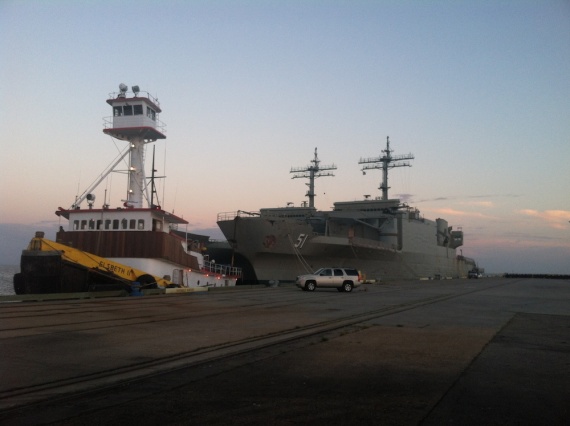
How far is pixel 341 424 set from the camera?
15.8 feet

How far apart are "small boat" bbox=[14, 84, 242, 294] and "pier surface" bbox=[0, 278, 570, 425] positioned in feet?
25.7

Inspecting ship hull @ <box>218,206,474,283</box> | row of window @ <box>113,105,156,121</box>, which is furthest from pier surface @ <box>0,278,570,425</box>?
ship hull @ <box>218,206,474,283</box>

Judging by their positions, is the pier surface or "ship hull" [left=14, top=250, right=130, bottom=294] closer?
the pier surface

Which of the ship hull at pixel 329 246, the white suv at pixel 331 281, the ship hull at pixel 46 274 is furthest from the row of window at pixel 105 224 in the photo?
the ship hull at pixel 329 246

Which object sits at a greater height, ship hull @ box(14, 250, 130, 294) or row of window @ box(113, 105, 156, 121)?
row of window @ box(113, 105, 156, 121)

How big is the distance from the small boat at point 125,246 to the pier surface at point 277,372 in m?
7.84

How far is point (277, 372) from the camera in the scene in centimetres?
710

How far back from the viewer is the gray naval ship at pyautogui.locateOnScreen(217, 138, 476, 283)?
3969 centimetres

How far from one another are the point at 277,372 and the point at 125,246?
823 inches

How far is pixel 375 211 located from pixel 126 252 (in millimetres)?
35198

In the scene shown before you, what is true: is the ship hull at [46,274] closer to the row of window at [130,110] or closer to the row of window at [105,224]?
the row of window at [105,224]

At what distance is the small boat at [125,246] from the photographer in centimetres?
2091

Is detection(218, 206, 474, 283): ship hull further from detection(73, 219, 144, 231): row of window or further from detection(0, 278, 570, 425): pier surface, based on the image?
detection(0, 278, 570, 425): pier surface

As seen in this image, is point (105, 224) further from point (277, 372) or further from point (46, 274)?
point (277, 372)
